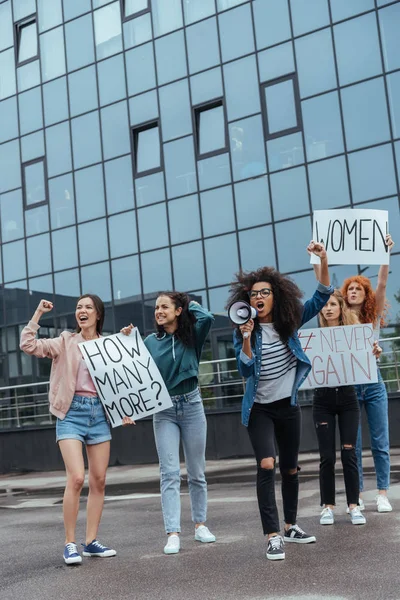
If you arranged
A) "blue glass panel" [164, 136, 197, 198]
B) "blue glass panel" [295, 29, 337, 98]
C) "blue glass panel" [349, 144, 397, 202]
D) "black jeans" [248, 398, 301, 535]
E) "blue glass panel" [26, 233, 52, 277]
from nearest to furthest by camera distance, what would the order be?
"black jeans" [248, 398, 301, 535]
"blue glass panel" [349, 144, 397, 202]
"blue glass panel" [295, 29, 337, 98]
"blue glass panel" [164, 136, 197, 198]
"blue glass panel" [26, 233, 52, 277]

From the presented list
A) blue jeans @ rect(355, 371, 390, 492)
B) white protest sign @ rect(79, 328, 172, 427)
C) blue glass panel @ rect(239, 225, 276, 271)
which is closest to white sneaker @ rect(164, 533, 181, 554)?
white protest sign @ rect(79, 328, 172, 427)

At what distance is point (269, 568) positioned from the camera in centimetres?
457

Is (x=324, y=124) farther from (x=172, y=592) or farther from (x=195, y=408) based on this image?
(x=172, y=592)

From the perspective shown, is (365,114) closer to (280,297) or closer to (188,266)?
(188,266)

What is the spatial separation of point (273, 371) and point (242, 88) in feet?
54.8

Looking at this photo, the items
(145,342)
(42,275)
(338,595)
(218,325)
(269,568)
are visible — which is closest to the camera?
(338,595)

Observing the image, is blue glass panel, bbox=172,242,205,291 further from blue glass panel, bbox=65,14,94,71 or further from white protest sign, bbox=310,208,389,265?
white protest sign, bbox=310,208,389,265

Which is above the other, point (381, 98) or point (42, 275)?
point (381, 98)

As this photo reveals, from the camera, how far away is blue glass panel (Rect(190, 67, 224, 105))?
69.5ft

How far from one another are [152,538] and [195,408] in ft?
4.17

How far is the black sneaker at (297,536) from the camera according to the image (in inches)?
206

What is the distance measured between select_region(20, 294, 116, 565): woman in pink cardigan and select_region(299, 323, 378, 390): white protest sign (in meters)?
1.75

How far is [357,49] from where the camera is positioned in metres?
19.2

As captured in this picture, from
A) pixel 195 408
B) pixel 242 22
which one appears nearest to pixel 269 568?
pixel 195 408
